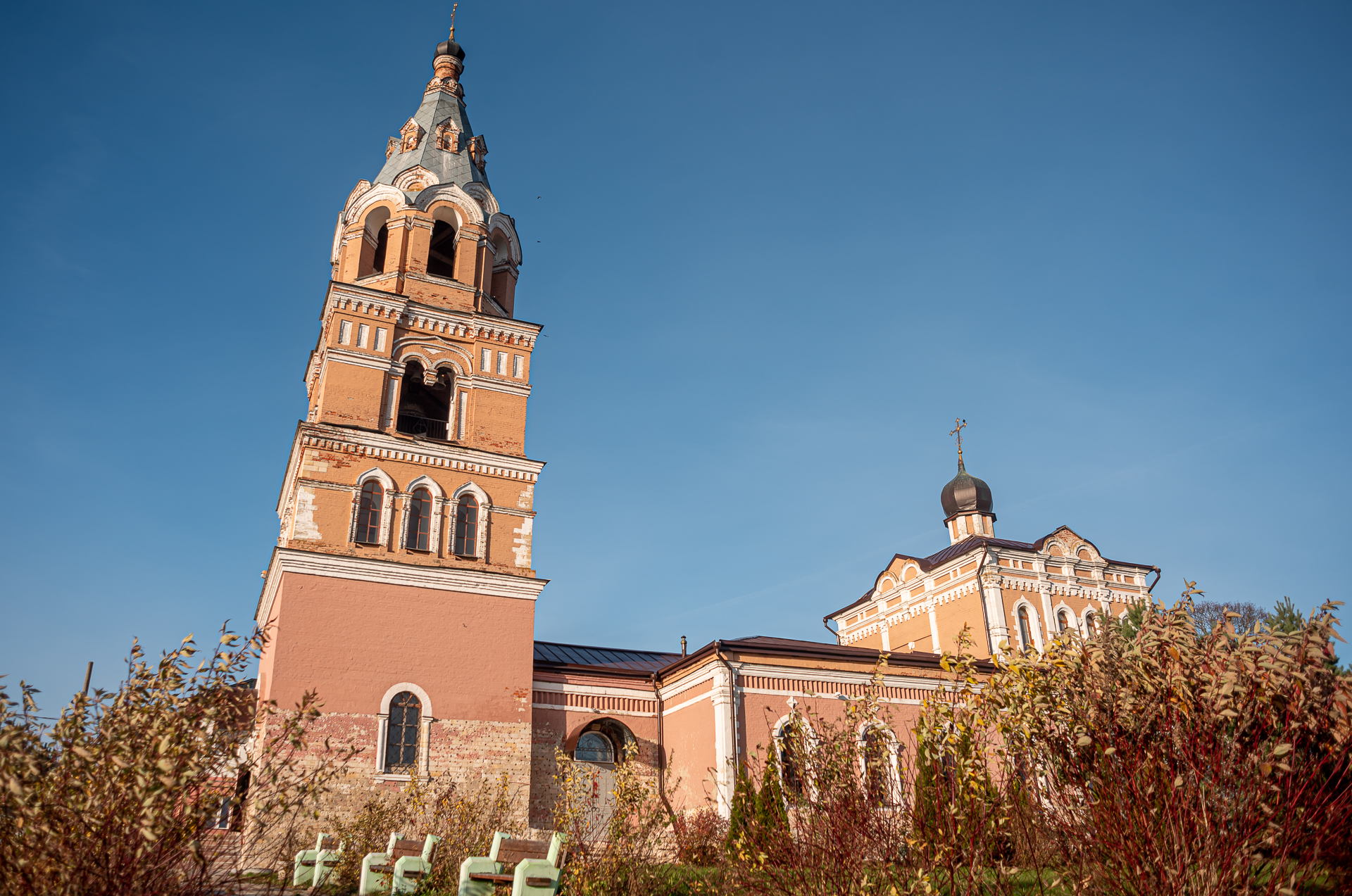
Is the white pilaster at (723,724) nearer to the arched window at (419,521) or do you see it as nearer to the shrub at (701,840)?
the shrub at (701,840)

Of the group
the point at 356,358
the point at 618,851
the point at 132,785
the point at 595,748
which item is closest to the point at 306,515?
the point at 356,358

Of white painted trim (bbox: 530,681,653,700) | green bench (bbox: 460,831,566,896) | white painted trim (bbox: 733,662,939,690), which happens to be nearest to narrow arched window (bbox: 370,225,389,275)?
white painted trim (bbox: 530,681,653,700)

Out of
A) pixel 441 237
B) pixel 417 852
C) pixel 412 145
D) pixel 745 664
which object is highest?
pixel 412 145

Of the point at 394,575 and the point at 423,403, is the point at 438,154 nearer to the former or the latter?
the point at 423,403

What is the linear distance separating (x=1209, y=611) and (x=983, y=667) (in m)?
13.8

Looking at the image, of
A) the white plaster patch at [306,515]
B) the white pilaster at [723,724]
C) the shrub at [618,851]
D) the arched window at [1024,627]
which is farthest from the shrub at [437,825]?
the arched window at [1024,627]

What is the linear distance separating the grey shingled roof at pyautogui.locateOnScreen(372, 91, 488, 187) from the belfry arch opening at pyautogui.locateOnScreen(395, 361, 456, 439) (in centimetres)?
447

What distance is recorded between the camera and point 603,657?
72.0 feet

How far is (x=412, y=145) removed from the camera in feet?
71.7

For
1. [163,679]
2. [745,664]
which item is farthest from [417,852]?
[745,664]

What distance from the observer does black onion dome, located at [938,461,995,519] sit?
89.1ft

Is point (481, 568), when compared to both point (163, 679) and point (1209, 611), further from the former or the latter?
point (1209, 611)

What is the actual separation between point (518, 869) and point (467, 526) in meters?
10.3

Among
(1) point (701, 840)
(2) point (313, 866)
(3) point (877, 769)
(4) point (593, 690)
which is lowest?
(2) point (313, 866)
